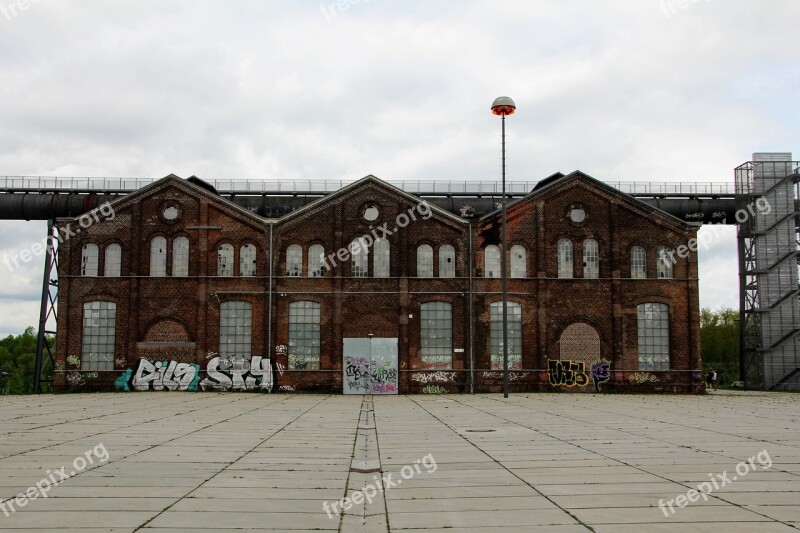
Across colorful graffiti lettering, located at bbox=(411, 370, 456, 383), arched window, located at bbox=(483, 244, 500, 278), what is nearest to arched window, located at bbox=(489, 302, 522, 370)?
arched window, located at bbox=(483, 244, 500, 278)

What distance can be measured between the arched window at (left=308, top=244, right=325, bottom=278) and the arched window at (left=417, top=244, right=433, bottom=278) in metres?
4.87

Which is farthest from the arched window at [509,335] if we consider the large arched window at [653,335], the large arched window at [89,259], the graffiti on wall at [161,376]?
the large arched window at [89,259]

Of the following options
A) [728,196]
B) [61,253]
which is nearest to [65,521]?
[61,253]

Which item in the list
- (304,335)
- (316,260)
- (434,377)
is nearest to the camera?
(434,377)

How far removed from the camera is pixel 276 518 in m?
7.49

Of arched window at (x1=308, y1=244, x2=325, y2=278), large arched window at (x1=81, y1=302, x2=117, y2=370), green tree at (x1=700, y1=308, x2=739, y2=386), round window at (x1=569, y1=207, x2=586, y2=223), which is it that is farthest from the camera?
green tree at (x1=700, y1=308, x2=739, y2=386)

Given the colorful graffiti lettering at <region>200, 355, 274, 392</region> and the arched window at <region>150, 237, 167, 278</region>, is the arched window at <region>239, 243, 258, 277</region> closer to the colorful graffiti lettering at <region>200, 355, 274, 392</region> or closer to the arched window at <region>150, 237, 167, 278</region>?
the arched window at <region>150, 237, 167, 278</region>

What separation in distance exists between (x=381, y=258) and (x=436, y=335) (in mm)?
4779

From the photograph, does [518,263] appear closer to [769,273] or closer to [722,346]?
[769,273]

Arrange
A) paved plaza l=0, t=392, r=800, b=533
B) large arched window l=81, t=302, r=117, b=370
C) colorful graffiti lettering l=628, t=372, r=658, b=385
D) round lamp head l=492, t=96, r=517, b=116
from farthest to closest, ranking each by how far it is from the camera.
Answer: colorful graffiti lettering l=628, t=372, r=658, b=385 < large arched window l=81, t=302, r=117, b=370 < round lamp head l=492, t=96, r=517, b=116 < paved plaza l=0, t=392, r=800, b=533

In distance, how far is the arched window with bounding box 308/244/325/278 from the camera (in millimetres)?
37938

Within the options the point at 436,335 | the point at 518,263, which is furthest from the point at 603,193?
the point at 436,335

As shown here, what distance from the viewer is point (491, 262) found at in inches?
1510

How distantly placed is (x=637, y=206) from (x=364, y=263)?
47.2ft
